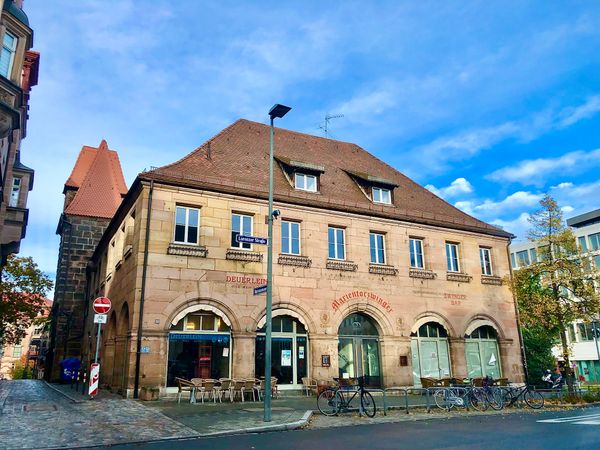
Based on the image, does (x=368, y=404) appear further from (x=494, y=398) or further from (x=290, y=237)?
(x=290, y=237)

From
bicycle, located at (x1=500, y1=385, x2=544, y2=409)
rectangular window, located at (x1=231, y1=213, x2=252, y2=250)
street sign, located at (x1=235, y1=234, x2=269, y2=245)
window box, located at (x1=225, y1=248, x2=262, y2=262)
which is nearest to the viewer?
street sign, located at (x1=235, y1=234, x2=269, y2=245)

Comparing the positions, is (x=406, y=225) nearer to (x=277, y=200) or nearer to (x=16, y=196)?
(x=277, y=200)

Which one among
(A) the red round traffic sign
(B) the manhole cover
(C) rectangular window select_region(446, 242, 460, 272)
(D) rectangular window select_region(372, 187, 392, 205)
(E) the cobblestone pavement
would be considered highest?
(D) rectangular window select_region(372, 187, 392, 205)

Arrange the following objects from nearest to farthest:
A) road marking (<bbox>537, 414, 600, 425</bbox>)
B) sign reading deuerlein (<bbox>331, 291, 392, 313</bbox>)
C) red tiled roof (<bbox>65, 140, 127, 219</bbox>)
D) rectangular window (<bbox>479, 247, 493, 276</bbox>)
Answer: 1. road marking (<bbox>537, 414, 600, 425</bbox>)
2. sign reading deuerlein (<bbox>331, 291, 392, 313</bbox>)
3. rectangular window (<bbox>479, 247, 493, 276</bbox>)
4. red tiled roof (<bbox>65, 140, 127, 219</bbox>)

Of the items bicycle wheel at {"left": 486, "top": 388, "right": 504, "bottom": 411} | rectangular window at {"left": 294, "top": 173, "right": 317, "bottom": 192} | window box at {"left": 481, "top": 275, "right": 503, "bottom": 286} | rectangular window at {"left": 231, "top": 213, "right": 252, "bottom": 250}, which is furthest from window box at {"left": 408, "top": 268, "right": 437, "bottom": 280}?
rectangular window at {"left": 231, "top": 213, "right": 252, "bottom": 250}

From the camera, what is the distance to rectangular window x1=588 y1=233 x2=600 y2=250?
198ft

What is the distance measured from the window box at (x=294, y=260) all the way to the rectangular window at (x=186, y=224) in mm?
3503

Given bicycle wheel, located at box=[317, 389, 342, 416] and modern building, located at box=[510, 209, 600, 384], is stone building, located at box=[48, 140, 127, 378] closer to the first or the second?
bicycle wheel, located at box=[317, 389, 342, 416]

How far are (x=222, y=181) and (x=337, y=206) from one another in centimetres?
530

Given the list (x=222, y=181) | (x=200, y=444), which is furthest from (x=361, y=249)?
(x=200, y=444)

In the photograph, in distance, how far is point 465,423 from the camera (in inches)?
502

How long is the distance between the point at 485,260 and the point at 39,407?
2099 cm

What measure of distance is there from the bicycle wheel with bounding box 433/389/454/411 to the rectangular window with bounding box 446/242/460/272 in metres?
9.26

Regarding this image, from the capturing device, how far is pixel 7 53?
650 inches
